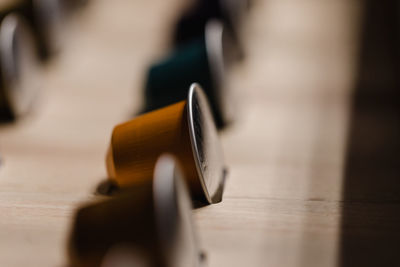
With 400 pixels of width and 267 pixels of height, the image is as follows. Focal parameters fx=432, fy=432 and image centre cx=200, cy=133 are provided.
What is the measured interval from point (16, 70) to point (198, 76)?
10.1 inches

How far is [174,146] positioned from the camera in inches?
16.4

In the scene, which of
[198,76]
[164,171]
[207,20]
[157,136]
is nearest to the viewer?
[164,171]

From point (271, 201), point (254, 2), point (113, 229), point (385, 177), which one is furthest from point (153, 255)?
point (254, 2)

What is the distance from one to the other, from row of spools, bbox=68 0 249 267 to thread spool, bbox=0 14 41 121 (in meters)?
0.17

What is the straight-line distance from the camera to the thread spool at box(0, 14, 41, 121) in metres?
0.58

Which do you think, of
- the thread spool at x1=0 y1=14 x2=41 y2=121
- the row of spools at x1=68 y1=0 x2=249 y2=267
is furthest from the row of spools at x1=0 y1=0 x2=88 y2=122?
the row of spools at x1=68 y1=0 x2=249 y2=267

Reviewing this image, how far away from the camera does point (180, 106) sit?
0.43 metres

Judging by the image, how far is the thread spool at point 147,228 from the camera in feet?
1.01

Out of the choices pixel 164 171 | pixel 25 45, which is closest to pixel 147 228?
pixel 164 171

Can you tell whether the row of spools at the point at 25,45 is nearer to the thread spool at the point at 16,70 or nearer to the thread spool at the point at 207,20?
the thread spool at the point at 16,70

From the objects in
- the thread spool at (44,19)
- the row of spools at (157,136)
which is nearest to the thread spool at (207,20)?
the row of spools at (157,136)

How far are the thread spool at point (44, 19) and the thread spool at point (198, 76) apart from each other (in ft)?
0.77

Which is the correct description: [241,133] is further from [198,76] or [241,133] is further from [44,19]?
[44,19]

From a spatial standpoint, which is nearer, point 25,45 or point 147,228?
point 147,228
